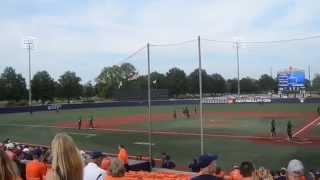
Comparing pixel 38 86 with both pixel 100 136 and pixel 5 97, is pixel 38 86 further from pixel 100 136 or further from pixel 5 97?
pixel 100 136

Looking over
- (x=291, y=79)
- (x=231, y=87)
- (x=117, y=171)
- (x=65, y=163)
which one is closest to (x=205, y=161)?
(x=117, y=171)

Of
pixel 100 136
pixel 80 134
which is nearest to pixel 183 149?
pixel 100 136

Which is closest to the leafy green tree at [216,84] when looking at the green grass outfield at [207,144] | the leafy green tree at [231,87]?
the leafy green tree at [231,87]

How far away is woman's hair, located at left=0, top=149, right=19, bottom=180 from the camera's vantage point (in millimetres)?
2732

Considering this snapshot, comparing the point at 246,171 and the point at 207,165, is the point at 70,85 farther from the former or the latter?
the point at 207,165

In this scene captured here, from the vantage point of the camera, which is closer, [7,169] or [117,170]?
[7,169]

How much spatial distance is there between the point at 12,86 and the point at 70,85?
1525 cm

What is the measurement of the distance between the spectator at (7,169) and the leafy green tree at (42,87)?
327ft

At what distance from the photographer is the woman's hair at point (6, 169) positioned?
2.73 metres

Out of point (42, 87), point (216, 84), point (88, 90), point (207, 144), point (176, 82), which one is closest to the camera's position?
point (207, 144)

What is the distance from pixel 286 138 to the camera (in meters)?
31.6

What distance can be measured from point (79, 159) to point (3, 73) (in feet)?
345

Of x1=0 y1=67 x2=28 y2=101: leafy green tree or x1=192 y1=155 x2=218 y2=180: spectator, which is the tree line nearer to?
x1=0 y1=67 x2=28 y2=101: leafy green tree

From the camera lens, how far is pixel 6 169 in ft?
9.00
